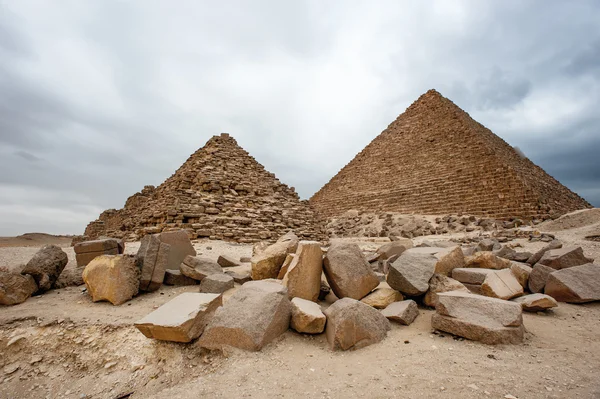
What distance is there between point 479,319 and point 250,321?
74.0 inches

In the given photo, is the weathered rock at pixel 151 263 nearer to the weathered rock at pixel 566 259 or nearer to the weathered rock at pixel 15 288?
the weathered rock at pixel 15 288

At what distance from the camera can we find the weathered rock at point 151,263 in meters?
3.68

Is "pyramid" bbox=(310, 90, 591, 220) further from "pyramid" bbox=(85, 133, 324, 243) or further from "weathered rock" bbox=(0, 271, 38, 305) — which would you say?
"weathered rock" bbox=(0, 271, 38, 305)

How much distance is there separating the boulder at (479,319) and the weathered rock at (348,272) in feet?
2.55

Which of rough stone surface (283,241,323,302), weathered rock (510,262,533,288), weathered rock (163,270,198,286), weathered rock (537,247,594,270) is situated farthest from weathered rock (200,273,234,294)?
weathered rock (537,247,594,270)

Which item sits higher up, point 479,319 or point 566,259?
point 566,259

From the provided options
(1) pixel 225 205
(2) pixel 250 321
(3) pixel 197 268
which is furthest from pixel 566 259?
(1) pixel 225 205

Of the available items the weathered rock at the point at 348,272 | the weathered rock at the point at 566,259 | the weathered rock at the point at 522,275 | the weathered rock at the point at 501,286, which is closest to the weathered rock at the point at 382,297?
the weathered rock at the point at 348,272

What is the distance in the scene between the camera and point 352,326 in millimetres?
2344

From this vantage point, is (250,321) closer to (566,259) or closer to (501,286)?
(501,286)

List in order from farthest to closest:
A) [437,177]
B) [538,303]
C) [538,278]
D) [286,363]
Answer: [437,177] < [538,278] < [538,303] < [286,363]

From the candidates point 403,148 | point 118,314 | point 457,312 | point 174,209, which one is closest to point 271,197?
point 174,209

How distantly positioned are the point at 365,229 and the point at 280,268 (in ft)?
61.1

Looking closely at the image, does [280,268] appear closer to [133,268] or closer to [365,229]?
[133,268]
